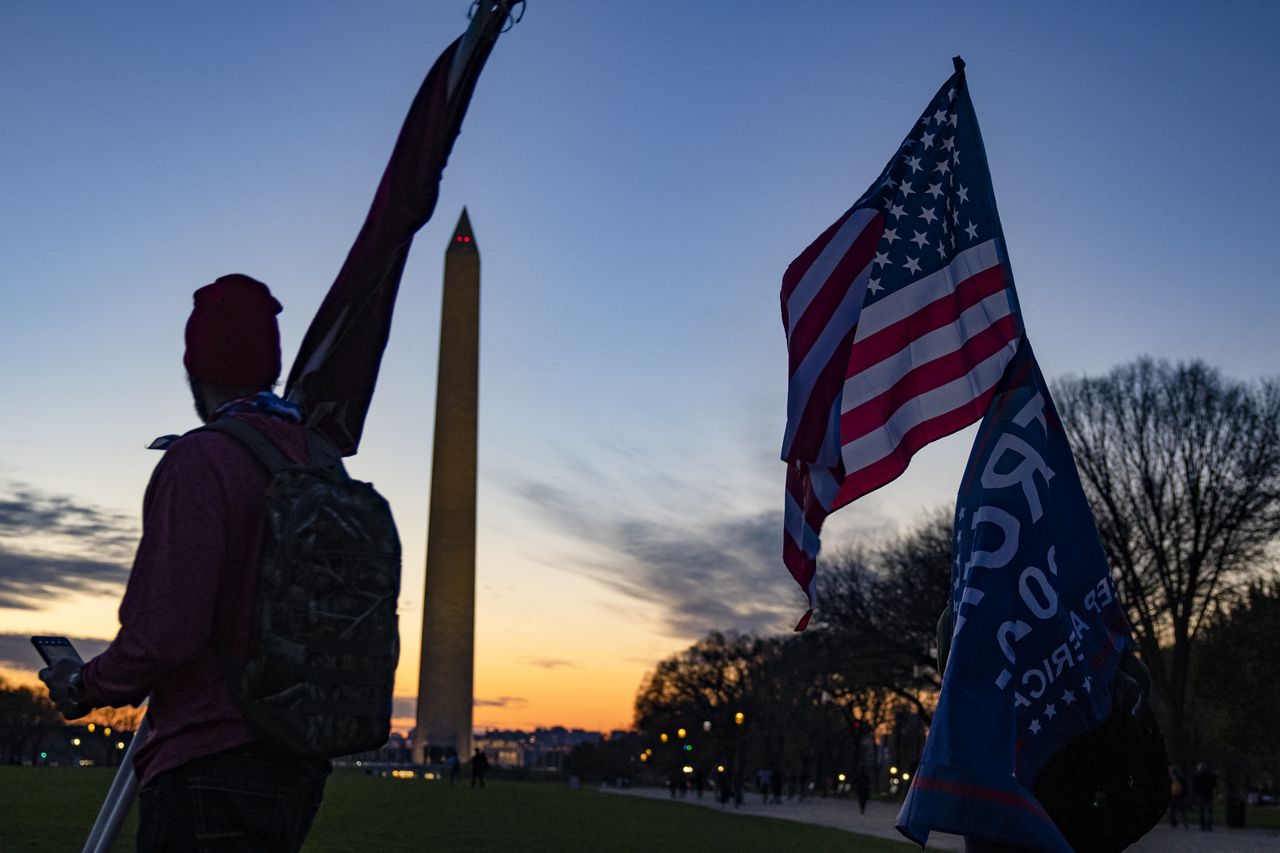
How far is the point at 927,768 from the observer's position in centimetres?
405

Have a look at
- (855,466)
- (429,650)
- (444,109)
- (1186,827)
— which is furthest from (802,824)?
(444,109)

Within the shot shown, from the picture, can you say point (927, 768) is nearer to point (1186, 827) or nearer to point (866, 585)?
point (1186, 827)

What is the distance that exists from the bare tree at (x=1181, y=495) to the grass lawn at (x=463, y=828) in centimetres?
1121

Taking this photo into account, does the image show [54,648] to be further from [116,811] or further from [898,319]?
[898,319]

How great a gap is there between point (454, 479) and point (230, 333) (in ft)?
158

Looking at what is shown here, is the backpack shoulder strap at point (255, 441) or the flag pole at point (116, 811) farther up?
the backpack shoulder strap at point (255, 441)

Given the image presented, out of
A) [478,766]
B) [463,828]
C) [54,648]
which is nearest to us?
[54,648]

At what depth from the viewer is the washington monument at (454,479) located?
165 ft

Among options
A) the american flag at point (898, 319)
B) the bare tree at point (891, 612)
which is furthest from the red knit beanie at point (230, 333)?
the bare tree at point (891, 612)

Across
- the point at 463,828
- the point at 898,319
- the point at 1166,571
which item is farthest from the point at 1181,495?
the point at 898,319

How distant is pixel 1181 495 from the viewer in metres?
35.2

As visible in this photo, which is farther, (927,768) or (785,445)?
(785,445)

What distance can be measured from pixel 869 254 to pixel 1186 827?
1322 inches

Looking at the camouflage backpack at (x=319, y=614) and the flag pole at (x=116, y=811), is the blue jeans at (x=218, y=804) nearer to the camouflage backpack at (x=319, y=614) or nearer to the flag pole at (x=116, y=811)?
the camouflage backpack at (x=319, y=614)
